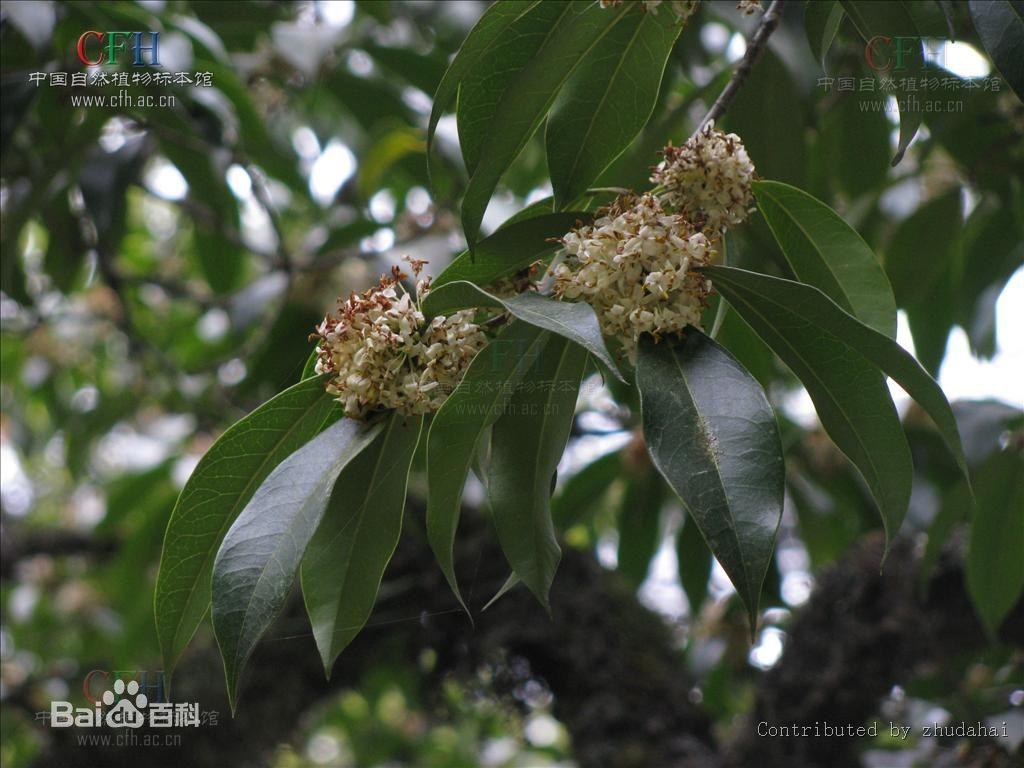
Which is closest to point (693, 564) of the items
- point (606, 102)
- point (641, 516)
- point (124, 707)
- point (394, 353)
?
point (641, 516)

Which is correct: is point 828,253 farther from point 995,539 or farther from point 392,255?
point 392,255

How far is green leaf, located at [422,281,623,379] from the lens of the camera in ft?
2.01

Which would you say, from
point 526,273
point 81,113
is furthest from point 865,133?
point 81,113

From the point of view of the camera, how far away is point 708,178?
766 mm

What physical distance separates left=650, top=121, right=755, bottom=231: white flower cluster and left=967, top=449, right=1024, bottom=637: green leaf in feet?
2.52

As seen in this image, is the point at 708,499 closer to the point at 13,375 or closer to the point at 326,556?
the point at 326,556

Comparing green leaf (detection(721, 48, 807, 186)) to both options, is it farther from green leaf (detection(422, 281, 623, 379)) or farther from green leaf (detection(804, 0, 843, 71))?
green leaf (detection(422, 281, 623, 379))

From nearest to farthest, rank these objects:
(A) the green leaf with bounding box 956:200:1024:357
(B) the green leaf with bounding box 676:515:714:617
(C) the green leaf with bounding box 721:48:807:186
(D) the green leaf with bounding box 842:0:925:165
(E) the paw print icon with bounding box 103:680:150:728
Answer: (D) the green leaf with bounding box 842:0:925:165 < (C) the green leaf with bounding box 721:48:807:186 < (E) the paw print icon with bounding box 103:680:150:728 < (A) the green leaf with bounding box 956:200:1024:357 < (B) the green leaf with bounding box 676:515:714:617

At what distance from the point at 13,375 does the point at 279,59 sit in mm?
1345

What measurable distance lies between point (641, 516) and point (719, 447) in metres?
1.23

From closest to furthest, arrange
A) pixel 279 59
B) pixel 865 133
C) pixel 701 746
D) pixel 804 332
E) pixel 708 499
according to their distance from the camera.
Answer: pixel 708 499 < pixel 804 332 < pixel 865 133 < pixel 701 746 < pixel 279 59

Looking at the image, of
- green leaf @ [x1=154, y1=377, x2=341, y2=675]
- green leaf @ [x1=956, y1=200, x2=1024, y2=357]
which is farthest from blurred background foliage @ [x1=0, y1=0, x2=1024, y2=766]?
green leaf @ [x1=154, y1=377, x2=341, y2=675]

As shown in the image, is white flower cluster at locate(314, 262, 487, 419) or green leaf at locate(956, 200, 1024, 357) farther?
green leaf at locate(956, 200, 1024, 357)

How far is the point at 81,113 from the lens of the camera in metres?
1.68
